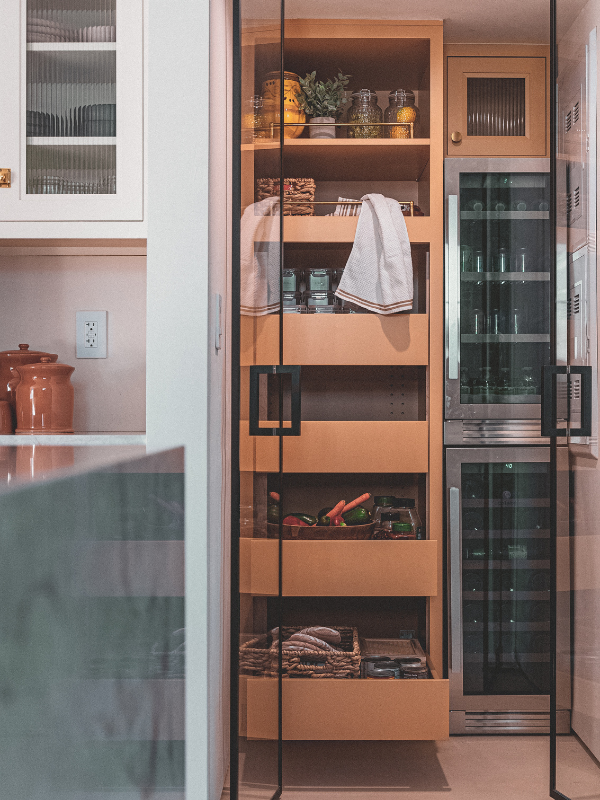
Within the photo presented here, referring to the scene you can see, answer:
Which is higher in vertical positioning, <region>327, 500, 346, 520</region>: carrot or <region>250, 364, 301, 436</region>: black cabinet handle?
<region>250, 364, 301, 436</region>: black cabinet handle

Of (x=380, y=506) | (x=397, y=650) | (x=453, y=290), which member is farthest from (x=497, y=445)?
(x=397, y=650)

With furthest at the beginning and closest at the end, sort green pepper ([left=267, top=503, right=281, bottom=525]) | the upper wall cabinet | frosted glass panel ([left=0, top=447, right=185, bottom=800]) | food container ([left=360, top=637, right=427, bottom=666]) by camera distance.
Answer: the upper wall cabinet < food container ([left=360, top=637, right=427, bottom=666]) < green pepper ([left=267, top=503, right=281, bottom=525]) < frosted glass panel ([left=0, top=447, right=185, bottom=800])

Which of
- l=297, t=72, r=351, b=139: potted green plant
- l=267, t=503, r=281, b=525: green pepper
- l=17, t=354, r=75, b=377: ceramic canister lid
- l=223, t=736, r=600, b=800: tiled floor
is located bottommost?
l=223, t=736, r=600, b=800: tiled floor

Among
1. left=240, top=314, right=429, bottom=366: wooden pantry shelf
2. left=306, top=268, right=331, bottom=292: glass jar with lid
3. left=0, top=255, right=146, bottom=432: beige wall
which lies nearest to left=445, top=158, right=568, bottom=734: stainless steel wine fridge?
left=240, top=314, right=429, bottom=366: wooden pantry shelf

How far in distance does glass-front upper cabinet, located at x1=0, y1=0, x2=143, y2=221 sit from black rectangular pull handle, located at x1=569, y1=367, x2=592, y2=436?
120 centimetres

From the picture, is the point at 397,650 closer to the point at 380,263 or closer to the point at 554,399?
the point at 554,399

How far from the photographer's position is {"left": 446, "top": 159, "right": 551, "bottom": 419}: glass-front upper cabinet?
7.54 feet

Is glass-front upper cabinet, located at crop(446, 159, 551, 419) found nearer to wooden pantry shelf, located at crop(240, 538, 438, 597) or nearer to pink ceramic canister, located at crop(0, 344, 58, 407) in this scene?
wooden pantry shelf, located at crop(240, 538, 438, 597)

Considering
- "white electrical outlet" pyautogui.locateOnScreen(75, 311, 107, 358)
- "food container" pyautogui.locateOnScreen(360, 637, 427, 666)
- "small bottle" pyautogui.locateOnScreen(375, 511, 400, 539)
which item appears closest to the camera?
"white electrical outlet" pyautogui.locateOnScreen(75, 311, 107, 358)

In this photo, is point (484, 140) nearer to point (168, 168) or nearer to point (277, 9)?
point (277, 9)

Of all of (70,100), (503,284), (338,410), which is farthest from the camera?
(338,410)

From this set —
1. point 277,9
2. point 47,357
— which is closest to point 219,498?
point 47,357

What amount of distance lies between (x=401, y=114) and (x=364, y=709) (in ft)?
6.53

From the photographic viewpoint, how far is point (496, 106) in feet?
7.91
